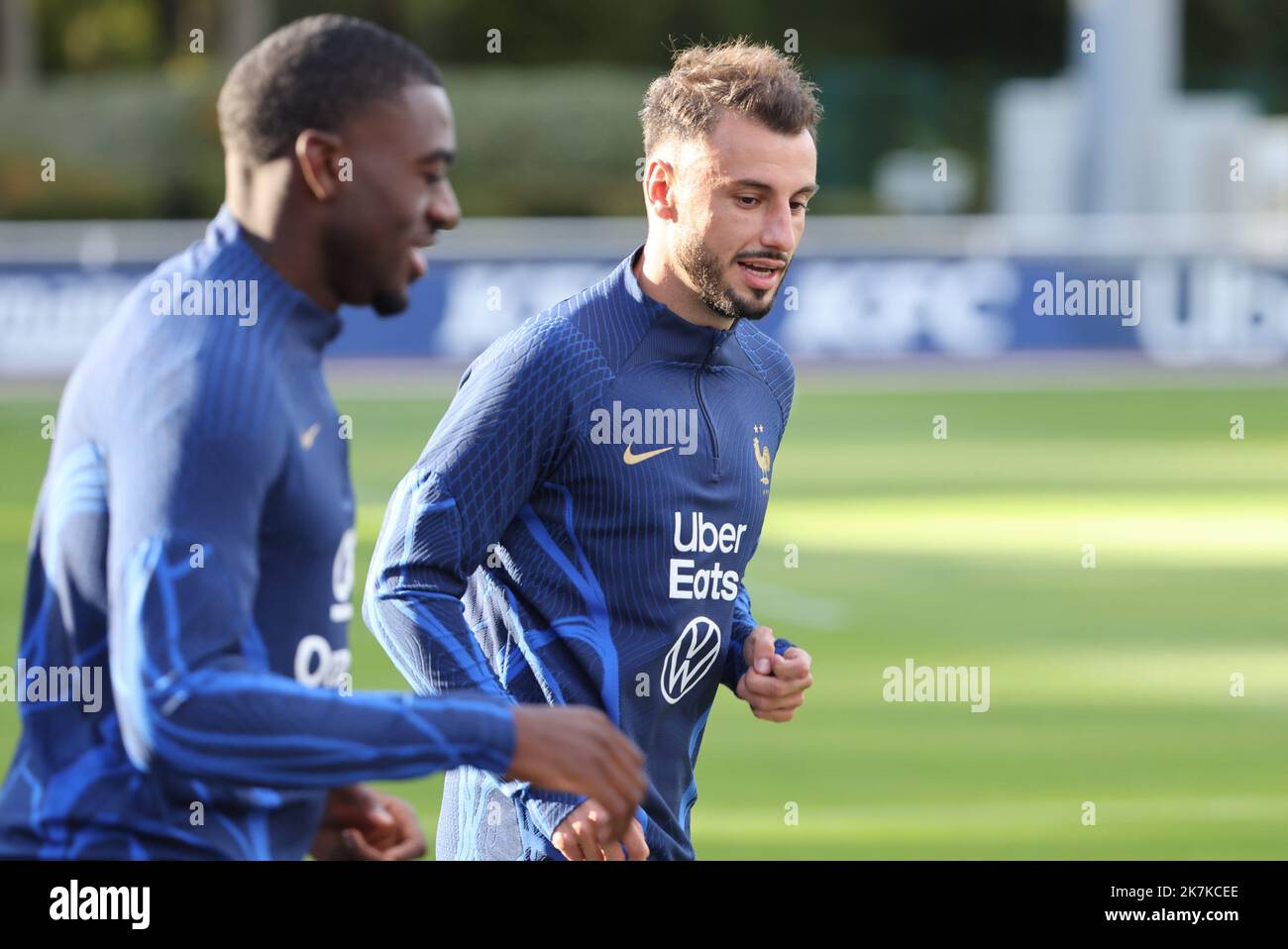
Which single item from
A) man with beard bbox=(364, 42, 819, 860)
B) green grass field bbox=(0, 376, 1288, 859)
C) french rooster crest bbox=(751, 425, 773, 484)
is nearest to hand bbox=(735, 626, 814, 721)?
man with beard bbox=(364, 42, 819, 860)

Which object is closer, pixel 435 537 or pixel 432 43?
pixel 435 537

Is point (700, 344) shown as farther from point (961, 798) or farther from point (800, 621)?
point (800, 621)

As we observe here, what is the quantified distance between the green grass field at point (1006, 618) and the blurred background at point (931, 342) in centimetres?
4

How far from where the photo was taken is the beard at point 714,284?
4.23 meters

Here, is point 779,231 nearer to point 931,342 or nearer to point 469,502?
point 469,502

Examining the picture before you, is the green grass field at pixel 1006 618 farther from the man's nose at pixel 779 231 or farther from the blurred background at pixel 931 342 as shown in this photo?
the man's nose at pixel 779 231

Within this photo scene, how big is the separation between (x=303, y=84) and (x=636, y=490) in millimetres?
1339

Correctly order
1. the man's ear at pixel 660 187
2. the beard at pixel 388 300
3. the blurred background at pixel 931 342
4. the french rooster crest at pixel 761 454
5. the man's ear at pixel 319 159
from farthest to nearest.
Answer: the blurred background at pixel 931 342 < the french rooster crest at pixel 761 454 < the man's ear at pixel 660 187 < the beard at pixel 388 300 < the man's ear at pixel 319 159

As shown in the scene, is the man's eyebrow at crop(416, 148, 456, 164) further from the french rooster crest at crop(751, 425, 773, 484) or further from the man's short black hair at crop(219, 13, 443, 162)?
the french rooster crest at crop(751, 425, 773, 484)

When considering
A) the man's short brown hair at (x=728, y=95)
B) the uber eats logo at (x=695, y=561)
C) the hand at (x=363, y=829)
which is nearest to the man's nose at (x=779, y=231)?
the man's short brown hair at (x=728, y=95)

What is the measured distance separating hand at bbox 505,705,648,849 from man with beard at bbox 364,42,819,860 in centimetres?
81
